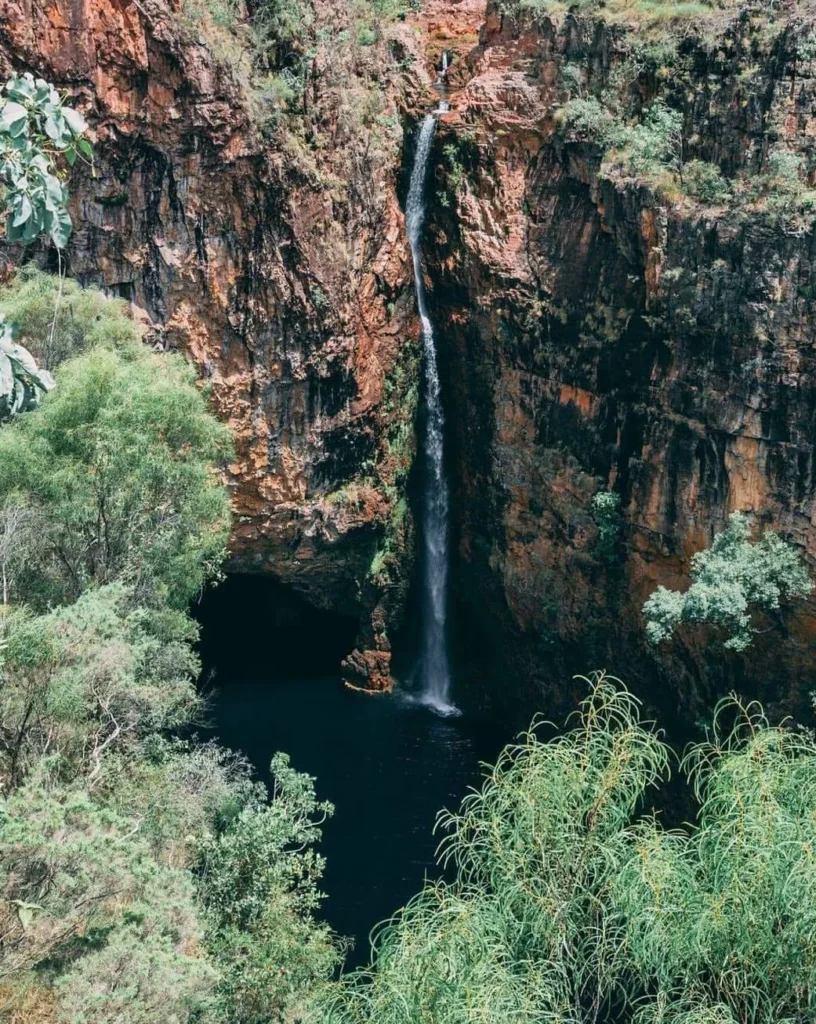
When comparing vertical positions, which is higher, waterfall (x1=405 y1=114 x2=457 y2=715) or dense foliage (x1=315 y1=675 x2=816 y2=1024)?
waterfall (x1=405 y1=114 x2=457 y2=715)

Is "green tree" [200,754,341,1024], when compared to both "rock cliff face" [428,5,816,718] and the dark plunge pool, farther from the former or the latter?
"rock cliff face" [428,5,816,718]

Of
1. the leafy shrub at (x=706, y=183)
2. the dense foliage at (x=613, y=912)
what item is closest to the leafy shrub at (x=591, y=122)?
the leafy shrub at (x=706, y=183)

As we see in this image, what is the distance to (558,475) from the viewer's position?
23.3 meters

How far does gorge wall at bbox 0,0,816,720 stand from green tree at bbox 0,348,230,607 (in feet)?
13.5

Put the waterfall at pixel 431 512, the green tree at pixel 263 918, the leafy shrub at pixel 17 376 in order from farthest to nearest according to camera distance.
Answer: the waterfall at pixel 431 512 < the green tree at pixel 263 918 < the leafy shrub at pixel 17 376

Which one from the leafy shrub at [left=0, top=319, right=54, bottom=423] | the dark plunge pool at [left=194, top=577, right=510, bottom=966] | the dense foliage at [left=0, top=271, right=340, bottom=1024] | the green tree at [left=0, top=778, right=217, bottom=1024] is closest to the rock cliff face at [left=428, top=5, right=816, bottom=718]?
the dark plunge pool at [left=194, top=577, right=510, bottom=966]

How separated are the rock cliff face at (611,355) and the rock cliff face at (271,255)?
1.57 metres

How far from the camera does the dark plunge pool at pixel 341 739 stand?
67.1ft

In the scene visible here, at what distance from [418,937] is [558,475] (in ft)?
42.4

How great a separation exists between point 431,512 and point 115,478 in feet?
34.9

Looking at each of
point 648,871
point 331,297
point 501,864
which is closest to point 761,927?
point 648,871

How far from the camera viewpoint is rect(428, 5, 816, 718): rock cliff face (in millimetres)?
19469

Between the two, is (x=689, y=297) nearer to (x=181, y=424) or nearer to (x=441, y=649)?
(x=181, y=424)

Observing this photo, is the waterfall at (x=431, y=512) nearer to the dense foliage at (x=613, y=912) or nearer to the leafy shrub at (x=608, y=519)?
the leafy shrub at (x=608, y=519)
